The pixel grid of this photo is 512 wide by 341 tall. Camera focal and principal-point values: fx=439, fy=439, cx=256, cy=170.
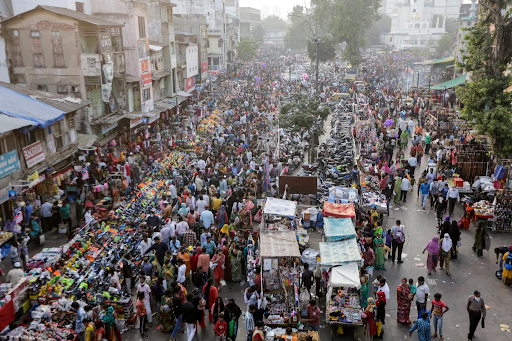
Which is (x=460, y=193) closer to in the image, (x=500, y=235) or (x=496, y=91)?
(x=500, y=235)

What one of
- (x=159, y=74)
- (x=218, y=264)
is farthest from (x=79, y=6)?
(x=218, y=264)

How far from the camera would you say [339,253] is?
1098 centimetres

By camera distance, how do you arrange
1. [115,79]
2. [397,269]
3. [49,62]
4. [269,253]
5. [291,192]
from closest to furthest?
[269,253], [397,269], [291,192], [49,62], [115,79]

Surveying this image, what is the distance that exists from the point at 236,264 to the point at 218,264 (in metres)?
0.58

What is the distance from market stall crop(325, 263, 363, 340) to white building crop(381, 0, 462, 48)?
106790mm

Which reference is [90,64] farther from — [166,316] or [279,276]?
[279,276]

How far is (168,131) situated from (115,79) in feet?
16.1

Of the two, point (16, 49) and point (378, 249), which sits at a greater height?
point (16, 49)

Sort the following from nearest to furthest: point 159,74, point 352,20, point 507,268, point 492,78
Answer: point 507,268 → point 492,78 → point 159,74 → point 352,20

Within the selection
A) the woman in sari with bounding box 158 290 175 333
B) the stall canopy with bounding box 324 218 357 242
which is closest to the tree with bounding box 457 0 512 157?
the stall canopy with bounding box 324 218 357 242

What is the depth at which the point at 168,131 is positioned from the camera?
87.4 ft

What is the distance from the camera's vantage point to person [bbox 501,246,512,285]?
11.9 meters

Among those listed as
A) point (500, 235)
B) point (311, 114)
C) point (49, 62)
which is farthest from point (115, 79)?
point (500, 235)

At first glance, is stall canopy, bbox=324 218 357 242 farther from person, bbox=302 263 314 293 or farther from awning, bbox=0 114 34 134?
awning, bbox=0 114 34 134
